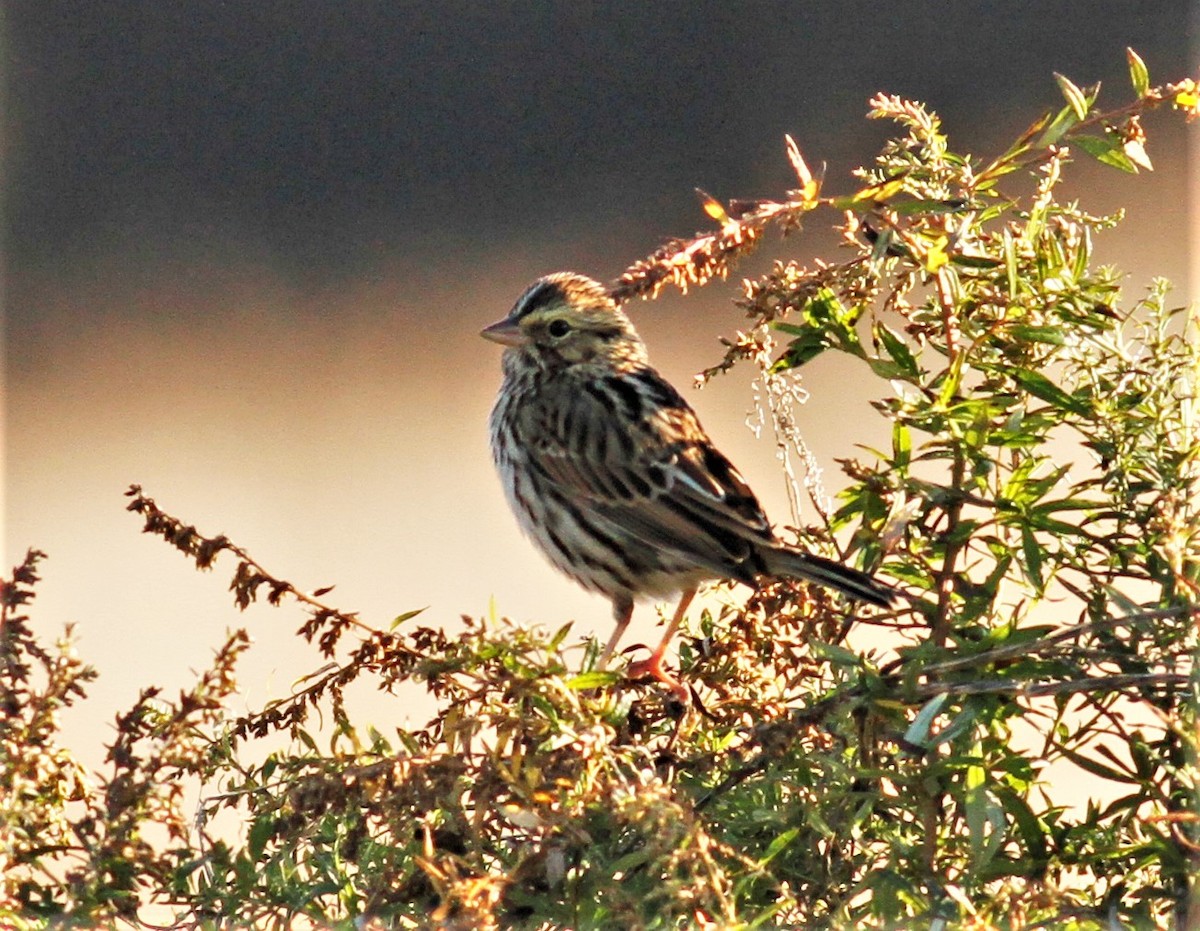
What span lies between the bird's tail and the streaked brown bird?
485mm

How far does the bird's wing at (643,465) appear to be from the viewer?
10.6 ft

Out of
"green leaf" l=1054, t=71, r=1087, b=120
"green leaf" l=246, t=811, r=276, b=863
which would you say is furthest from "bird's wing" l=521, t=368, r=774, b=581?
"green leaf" l=246, t=811, r=276, b=863

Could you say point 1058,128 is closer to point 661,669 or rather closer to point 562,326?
point 661,669

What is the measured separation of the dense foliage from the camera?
153cm

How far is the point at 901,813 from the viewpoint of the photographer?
1724mm

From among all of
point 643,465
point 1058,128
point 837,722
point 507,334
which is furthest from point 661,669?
point 507,334

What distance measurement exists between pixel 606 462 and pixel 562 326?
435 millimetres

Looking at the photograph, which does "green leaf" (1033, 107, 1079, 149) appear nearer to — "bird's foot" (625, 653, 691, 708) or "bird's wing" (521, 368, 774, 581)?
"bird's foot" (625, 653, 691, 708)

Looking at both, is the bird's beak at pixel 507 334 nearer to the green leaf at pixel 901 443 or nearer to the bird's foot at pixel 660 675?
the bird's foot at pixel 660 675

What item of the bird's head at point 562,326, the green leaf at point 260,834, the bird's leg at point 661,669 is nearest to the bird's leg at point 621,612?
the bird's leg at point 661,669

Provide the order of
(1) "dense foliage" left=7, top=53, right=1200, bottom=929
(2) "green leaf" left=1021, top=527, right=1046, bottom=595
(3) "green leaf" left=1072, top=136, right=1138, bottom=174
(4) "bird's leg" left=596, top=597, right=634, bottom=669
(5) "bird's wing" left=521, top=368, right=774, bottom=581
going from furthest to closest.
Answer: (4) "bird's leg" left=596, top=597, right=634, bottom=669 < (5) "bird's wing" left=521, top=368, right=774, bottom=581 < (3) "green leaf" left=1072, top=136, right=1138, bottom=174 < (2) "green leaf" left=1021, top=527, right=1046, bottom=595 < (1) "dense foliage" left=7, top=53, right=1200, bottom=929

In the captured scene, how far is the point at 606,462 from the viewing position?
3.54 m

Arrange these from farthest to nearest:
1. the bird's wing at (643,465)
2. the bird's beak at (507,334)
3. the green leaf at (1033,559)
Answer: the bird's beak at (507,334) < the bird's wing at (643,465) < the green leaf at (1033,559)

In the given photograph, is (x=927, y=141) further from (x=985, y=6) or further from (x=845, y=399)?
(x=985, y=6)
